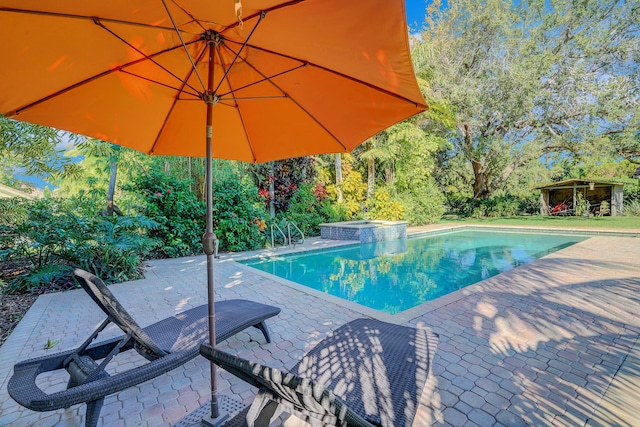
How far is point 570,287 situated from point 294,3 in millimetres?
5769

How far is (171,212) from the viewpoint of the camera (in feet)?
26.6

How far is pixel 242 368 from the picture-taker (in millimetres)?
1229

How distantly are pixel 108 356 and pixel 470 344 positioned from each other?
3111 millimetres

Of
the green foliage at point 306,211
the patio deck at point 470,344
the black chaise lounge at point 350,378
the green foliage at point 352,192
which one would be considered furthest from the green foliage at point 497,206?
the black chaise lounge at point 350,378

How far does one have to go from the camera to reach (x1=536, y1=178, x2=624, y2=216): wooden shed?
701 inches

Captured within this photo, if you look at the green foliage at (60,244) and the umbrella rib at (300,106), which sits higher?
the umbrella rib at (300,106)

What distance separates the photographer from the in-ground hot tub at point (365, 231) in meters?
11.0

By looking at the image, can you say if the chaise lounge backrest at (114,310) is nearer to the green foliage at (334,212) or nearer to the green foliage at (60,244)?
the green foliage at (60,244)

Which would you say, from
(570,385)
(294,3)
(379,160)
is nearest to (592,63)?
(379,160)

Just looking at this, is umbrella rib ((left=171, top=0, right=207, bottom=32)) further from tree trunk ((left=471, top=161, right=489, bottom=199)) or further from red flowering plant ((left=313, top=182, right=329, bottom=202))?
tree trunk ((left=471, top=161, right=489, bottom=199))

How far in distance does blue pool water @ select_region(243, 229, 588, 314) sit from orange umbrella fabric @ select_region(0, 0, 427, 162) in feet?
12.0

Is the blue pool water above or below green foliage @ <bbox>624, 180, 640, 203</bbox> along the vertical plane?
below

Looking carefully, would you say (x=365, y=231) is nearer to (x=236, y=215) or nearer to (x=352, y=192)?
(x=352, y=192)

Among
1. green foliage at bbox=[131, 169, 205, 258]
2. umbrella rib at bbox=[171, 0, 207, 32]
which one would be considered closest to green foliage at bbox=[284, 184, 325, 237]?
green foliage at bbox=[131, 169, 205, 258]
